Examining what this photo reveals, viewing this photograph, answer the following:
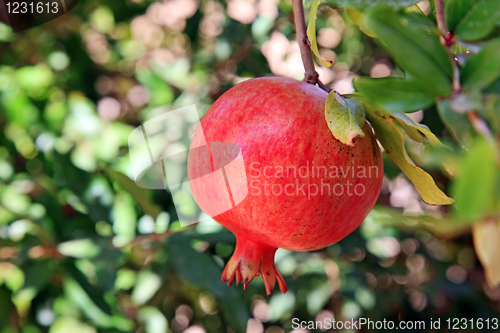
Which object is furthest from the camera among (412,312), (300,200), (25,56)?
(412,312)

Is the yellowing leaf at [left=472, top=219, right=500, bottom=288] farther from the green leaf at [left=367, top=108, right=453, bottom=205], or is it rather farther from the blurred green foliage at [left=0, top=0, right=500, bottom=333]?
the blurred green foliage at [left=0, top=0, right=500, bottom=333]

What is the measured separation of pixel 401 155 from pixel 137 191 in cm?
55

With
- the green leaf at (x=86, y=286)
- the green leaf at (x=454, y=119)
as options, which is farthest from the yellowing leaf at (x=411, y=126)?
the green leaf at (x=86, y=286)

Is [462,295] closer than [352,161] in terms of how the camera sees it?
No

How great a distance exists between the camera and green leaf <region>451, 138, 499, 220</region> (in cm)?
16

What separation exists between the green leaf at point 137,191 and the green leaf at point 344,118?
459 mm

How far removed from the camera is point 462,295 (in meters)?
1.29

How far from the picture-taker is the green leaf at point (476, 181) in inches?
6.3

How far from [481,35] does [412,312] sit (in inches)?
49.2

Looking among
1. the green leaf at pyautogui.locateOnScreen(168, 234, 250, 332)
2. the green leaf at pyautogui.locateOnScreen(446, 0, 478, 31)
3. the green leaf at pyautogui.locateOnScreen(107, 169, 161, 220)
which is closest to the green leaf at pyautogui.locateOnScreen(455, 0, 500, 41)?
the green leaf at pyautogui.locateOnScreen(446, 0, 478, 31)

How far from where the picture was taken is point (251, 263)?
473 mm

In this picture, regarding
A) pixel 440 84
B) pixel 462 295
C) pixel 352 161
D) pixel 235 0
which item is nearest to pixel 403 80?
pixel 440 84

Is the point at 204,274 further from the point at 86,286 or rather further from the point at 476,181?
the point at 476,181

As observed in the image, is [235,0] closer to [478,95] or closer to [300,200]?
[300,200]
